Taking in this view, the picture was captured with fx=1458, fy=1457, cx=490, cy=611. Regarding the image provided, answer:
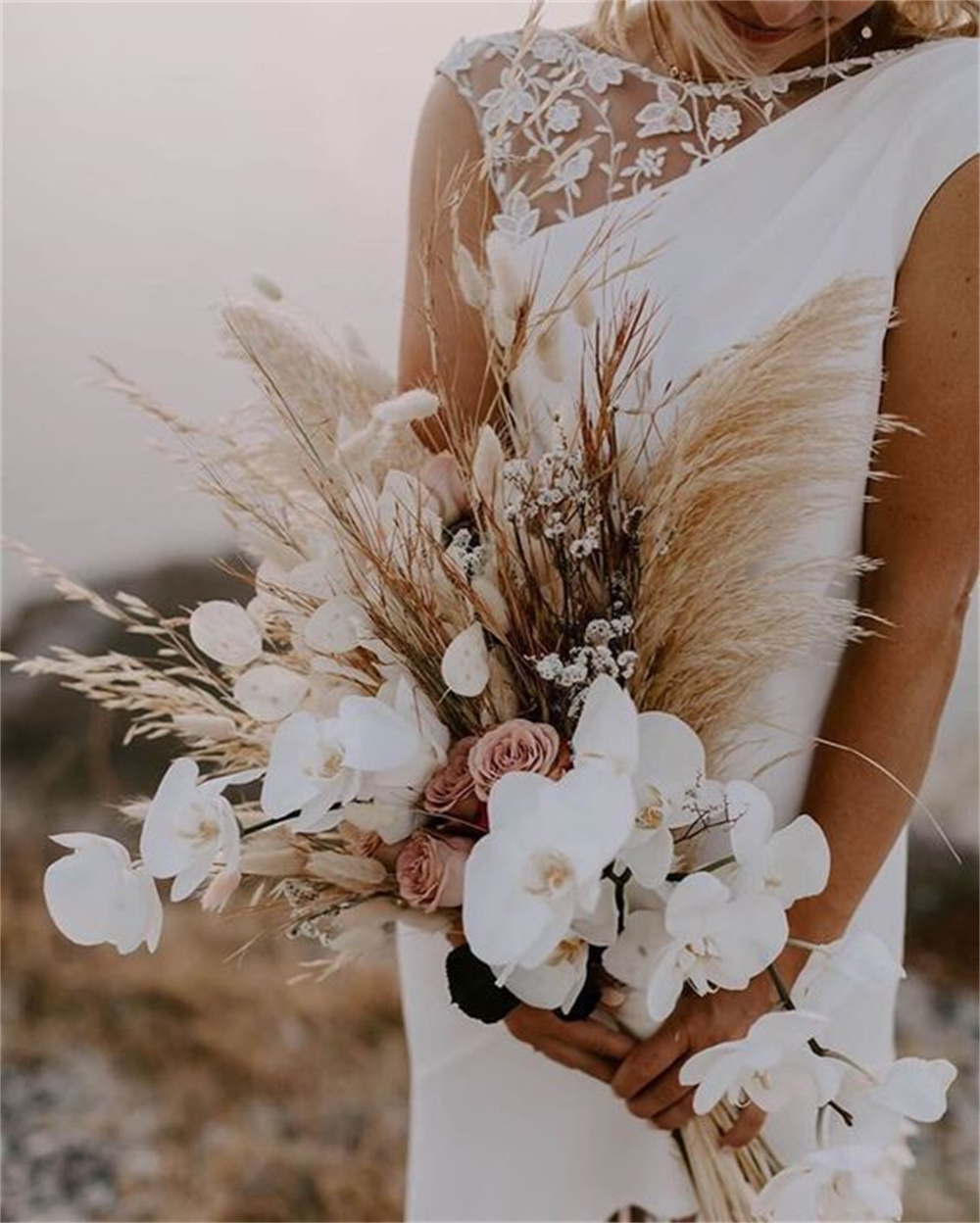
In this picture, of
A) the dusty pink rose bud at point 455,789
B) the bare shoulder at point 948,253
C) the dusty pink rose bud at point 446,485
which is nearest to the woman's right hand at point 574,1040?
the dusty pink rose bud at point 455,789

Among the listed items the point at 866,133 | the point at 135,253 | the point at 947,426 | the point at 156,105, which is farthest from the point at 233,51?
the point at 947,426

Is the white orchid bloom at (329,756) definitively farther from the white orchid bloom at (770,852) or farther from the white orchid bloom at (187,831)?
the white orchid bloom at (770,852)

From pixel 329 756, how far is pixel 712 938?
23cm

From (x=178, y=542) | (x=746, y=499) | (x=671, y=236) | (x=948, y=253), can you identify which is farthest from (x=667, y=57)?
(x=178, y=542)

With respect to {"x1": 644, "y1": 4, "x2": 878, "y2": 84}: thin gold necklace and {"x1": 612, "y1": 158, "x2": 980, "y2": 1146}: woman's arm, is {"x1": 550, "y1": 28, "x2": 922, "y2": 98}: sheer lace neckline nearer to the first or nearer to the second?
{"x1": 644, "y1": 4, "x2": 878, "y2": 84}: thin gold necklace

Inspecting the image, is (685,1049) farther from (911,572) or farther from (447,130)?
(447,130)

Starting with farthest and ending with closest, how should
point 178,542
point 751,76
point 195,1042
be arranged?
point 195,1042 < point 178,542 < point 751,76

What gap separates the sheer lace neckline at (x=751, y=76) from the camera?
3.88 feet

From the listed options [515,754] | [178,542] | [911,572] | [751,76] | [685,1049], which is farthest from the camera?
[178,542]

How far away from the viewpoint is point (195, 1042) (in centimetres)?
262

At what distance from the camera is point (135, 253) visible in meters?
2.20

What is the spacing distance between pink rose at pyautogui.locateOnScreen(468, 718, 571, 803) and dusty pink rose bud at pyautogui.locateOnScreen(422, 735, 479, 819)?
0.04 feet

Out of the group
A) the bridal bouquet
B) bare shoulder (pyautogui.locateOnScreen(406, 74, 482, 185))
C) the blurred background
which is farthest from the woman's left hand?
the blurred background

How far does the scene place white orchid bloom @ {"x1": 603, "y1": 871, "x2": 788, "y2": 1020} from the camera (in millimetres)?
767
